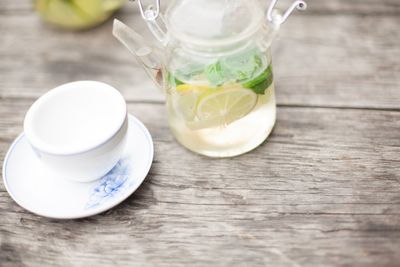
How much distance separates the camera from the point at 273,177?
0.62 metres

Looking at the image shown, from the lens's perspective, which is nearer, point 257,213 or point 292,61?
point 257,213

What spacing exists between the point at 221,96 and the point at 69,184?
196mm

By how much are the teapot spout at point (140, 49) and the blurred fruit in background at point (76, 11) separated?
0.25 meters

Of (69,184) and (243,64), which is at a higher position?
(243,64)

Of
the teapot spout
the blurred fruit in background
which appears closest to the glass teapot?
the teapot spout

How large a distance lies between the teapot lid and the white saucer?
14 centimetres

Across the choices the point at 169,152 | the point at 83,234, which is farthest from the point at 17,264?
the point at 169,152

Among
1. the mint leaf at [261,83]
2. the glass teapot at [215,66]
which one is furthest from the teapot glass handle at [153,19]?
the mint leaf at [261,83]

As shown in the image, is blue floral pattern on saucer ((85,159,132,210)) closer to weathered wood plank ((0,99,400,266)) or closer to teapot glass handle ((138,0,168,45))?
weathered wood plank ((0,99,400,266))

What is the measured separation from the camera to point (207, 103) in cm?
60

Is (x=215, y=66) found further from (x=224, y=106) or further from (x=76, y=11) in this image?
(x=76, y=11)

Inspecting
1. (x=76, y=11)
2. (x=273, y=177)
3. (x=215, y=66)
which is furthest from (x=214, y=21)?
(x=76, y=11)

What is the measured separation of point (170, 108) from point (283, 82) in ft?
0.63

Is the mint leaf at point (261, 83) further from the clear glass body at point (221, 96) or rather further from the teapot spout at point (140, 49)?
the teapot spout at point (140, 49)
